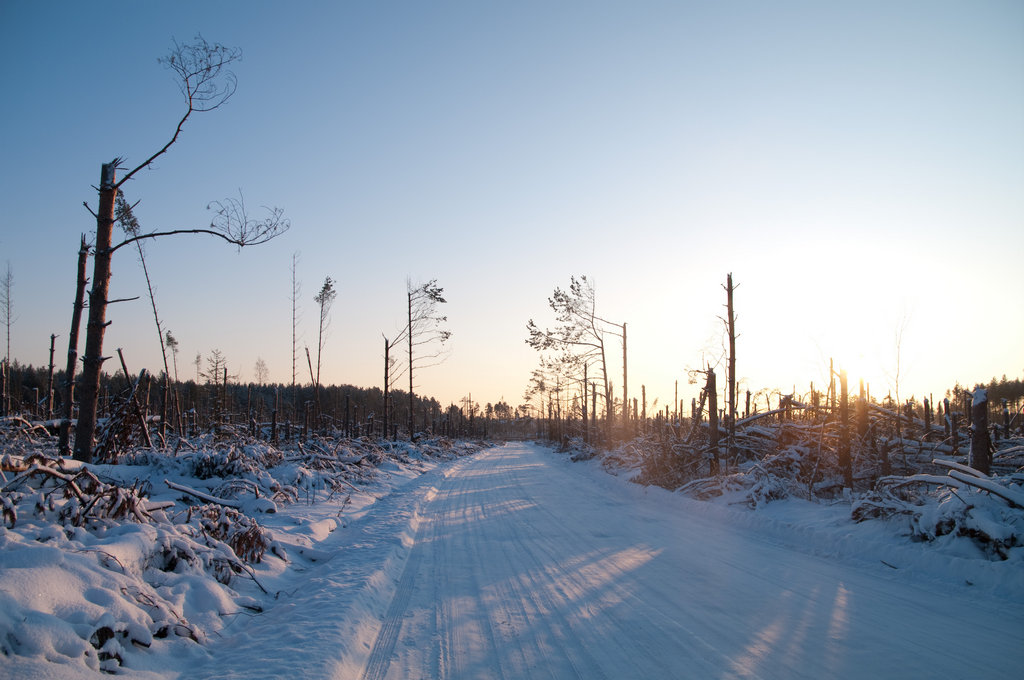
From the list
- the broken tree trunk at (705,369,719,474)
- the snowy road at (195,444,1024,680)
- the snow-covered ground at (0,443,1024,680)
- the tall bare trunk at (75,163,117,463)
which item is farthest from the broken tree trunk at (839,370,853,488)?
the tall bare trunk at (75,163,117,463)

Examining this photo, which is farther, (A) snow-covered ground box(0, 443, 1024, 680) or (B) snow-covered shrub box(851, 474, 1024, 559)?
(B) snow-covered shrub box(851, 474, 1024, 559)

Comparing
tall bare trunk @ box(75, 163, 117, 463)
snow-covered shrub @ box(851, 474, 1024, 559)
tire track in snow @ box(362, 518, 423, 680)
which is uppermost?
tall bare trunk @ box(75, 163, 117, 463)

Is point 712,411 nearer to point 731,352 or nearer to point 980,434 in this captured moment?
point 731,352

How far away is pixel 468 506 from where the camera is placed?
12.3 m

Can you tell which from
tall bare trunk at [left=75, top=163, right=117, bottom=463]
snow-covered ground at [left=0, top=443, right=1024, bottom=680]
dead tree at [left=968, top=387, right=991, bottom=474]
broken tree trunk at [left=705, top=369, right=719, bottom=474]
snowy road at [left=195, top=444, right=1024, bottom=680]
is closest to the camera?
snow-covered ground at [left=0, top=443, right=1024, bottom=680]

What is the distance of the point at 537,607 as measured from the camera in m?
5.21

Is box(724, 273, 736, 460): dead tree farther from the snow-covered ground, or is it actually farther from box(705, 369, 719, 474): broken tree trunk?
the snow-covered ground

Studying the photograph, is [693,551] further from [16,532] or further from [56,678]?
[16,532]

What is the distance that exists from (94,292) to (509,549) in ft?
22.9

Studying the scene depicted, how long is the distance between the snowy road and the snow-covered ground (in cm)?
2

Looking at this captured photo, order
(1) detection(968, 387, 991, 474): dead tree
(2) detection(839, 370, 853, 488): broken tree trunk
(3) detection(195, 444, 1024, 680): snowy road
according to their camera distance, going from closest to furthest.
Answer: (3) detection(195, 444, 1024, 680): snowy road < (1) detection(968, 387, 991, 474): dead tree < (2) detection(839, 370, 853, 488): broken tree trunk

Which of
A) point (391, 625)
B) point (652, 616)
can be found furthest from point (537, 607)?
point (391, 625)

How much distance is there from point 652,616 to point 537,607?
110 cm

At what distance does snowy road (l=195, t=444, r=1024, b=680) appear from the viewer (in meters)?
3.95
